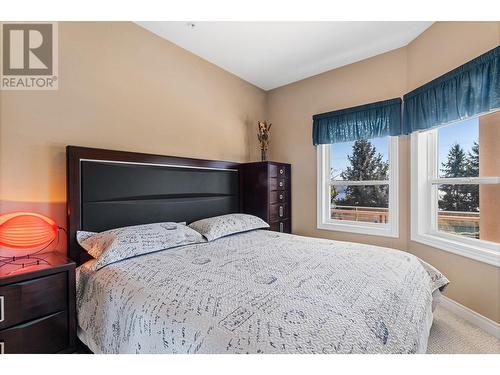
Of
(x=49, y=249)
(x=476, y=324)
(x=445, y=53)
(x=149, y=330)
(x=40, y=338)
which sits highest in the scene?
(x=445, y=53)

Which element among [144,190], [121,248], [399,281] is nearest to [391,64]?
[399,281]

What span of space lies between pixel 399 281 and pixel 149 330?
4.22ft

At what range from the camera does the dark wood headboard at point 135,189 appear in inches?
72.1

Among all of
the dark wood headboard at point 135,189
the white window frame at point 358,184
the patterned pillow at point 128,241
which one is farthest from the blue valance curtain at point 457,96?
the patterned pillow at point 128,241

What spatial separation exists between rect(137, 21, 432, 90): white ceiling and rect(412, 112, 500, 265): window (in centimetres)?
107

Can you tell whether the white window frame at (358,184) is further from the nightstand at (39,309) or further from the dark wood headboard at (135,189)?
the nightstand at (39,309)

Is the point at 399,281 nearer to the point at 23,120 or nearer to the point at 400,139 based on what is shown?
the point at 400,139

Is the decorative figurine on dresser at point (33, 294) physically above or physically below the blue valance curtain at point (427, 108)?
below

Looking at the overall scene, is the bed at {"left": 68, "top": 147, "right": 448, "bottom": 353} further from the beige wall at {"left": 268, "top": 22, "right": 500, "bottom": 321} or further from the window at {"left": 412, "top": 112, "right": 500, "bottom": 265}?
the window at {"left": 412, "top": 112, "right": 500, "bottom": 265}

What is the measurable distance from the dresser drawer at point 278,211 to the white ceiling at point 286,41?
5.83 feet

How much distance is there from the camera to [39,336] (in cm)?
137

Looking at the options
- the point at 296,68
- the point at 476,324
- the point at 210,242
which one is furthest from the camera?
the point at 296,68

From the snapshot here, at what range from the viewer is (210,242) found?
2.16 meters

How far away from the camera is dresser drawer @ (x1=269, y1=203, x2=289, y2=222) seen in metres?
3.11
